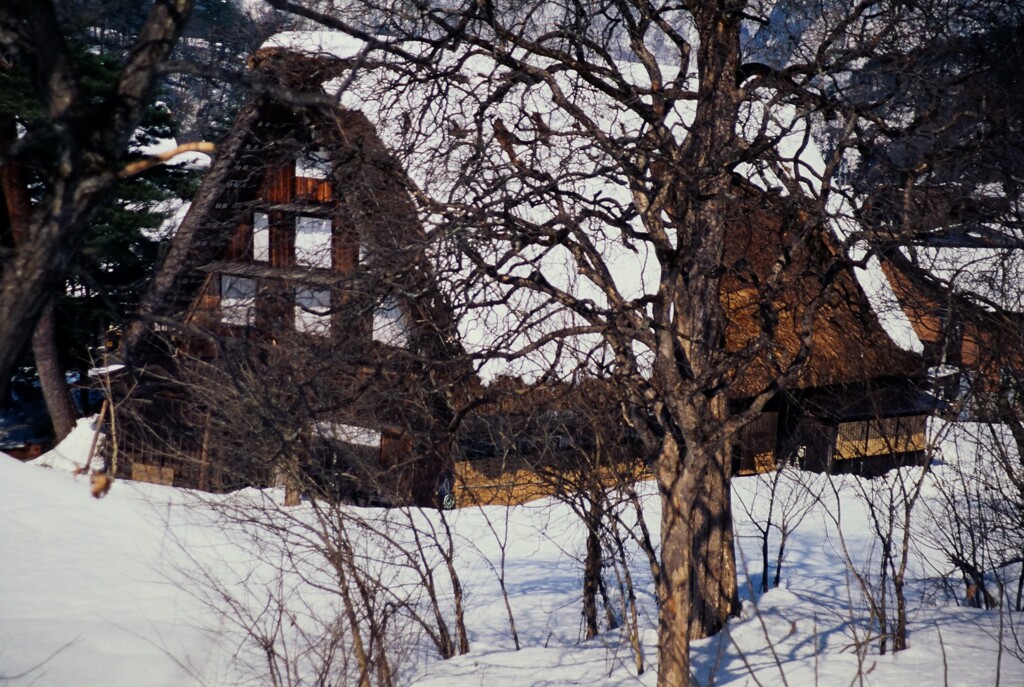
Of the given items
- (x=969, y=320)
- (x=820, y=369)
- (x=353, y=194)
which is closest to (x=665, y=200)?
(x=353, y=194)

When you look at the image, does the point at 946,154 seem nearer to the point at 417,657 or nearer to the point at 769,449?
the point at 417,657

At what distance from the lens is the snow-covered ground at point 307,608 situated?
673 centimetres

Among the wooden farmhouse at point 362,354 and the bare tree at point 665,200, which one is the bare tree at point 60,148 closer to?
the wooden farmhouse at point 362,354

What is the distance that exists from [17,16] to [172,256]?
901 centimetres

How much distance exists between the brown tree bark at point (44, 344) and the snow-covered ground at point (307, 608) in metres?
6.94

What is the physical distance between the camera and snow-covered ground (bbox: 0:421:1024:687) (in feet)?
22.1

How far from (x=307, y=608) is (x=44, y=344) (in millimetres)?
13783

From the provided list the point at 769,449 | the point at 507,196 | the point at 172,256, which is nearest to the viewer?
the point at 507,196

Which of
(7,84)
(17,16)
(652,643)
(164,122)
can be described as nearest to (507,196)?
(17,16)

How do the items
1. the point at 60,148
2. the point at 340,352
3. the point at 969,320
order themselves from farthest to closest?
the point at 969,320, the point at 340,352, the point at 60,148

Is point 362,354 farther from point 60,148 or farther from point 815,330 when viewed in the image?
point 815,330

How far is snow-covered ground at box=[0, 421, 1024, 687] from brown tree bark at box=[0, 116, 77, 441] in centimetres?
694

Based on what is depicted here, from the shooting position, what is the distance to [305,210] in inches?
394

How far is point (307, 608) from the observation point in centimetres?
746
